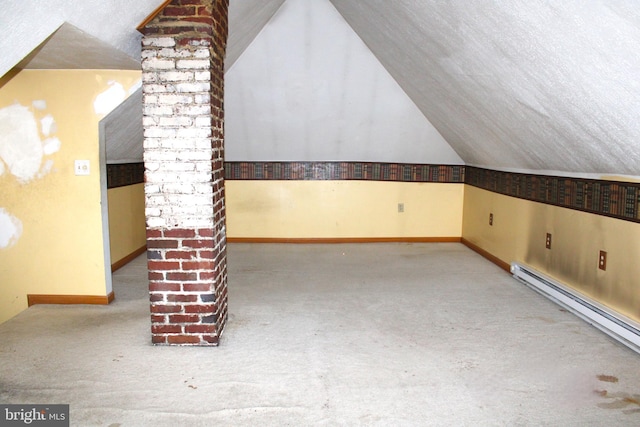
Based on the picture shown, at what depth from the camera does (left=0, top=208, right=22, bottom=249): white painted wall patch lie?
154 inches

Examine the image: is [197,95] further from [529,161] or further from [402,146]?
[402,146]

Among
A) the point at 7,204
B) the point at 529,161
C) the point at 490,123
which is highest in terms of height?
the point at 490,123

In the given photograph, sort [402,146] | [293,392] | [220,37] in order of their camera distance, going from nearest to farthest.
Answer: [293,392] < [220,37] < [402,146]

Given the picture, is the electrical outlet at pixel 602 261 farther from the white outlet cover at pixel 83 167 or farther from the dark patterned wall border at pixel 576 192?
the white outlet cover at pixel 83 167

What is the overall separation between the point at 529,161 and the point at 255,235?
363cm

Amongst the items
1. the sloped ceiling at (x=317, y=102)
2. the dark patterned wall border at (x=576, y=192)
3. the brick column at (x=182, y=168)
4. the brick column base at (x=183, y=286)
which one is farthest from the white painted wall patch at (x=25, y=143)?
the dark patterned wall border at (x=576, y=192)

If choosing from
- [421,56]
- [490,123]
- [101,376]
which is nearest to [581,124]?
[490,123]

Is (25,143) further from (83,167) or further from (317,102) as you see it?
(317,102)

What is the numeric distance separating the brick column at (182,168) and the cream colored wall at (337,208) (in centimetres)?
336

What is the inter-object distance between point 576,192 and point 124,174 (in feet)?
14.5

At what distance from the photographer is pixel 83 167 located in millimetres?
3869

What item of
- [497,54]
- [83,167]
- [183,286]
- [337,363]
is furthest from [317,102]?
[337,363]

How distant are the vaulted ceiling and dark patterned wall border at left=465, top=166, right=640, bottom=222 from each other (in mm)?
105

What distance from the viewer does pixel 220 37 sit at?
128 inches
